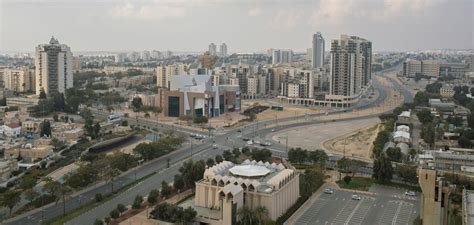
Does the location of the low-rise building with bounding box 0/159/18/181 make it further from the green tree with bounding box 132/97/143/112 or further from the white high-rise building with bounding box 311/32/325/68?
the white high-rise building with bounding box 311/32/325/68

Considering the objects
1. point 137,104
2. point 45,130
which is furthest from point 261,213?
point 137,104

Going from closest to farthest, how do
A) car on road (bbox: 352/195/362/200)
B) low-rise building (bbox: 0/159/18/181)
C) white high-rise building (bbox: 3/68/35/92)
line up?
car on road (bbox: 352/195/362/200) < low-rise building (bbox: 0/159/18/181) < white high-rise building (bbox: 3/68/35/92)

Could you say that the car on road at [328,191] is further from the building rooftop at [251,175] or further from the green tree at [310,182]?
the building rooftop at [251,175]

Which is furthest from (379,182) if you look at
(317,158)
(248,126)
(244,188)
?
(248,126)

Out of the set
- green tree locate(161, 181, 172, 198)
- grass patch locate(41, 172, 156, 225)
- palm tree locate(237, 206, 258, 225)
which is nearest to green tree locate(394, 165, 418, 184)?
palm tree locate(237, 206, 258, 225)

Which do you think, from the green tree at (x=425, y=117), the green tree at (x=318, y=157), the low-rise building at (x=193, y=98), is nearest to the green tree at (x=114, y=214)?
the green tree at (x=318, y=157)

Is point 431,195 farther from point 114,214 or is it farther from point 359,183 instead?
point 359,183
